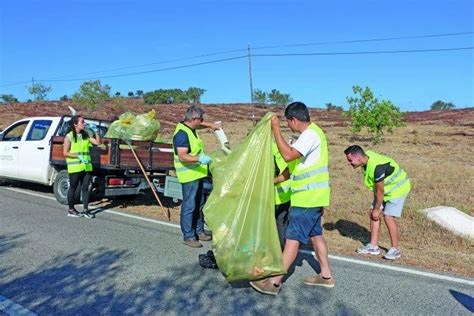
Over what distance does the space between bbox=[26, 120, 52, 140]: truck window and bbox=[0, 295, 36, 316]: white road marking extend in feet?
20.0

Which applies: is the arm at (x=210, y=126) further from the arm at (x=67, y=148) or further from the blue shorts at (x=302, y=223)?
the arm at (x=67, y=148)

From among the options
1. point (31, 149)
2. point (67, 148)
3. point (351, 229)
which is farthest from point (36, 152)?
point (351, 229)

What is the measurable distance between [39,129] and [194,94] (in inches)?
2935

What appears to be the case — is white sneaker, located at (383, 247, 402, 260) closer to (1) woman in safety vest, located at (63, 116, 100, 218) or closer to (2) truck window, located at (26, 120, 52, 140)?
(1) woman in safety vest, located at (63, 116, 100, 218)

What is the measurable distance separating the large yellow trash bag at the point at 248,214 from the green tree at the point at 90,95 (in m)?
32.2

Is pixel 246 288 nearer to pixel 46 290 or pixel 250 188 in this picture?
pixel 250 188

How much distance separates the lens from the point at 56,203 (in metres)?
8.89

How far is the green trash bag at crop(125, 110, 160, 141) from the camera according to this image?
845 cm

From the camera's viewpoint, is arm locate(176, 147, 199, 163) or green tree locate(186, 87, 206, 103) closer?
arm locate(176, 147, 199, 163)

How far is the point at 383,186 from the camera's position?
544 cm

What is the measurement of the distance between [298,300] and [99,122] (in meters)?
6.83

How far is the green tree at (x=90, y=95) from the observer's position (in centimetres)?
3459

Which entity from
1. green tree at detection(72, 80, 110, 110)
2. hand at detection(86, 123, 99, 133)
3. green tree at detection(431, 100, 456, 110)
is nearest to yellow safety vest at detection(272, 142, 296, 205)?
hand at detection(86, 123, 99, 133)

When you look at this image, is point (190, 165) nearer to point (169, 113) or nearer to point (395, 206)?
point (395, 206)
